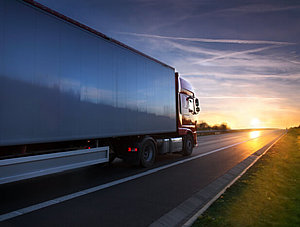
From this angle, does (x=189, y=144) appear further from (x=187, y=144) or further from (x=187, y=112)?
(x=187, y=112)

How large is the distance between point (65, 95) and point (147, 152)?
4228 millimetres

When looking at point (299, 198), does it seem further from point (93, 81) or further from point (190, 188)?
point (93, 81)

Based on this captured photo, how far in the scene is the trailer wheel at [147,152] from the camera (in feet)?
26.6

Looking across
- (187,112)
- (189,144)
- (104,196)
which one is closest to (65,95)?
(104,196)

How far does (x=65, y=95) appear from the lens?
520 cm

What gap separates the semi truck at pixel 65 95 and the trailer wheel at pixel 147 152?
0.11 ft

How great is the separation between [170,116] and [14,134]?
6.48m

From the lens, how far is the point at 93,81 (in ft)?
19.6

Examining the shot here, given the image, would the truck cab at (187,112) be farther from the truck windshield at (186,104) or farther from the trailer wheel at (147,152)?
the trailer wheel at (147,152)

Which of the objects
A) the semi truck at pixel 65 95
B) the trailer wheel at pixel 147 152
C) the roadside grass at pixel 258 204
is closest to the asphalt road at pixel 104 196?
the trailer wheel at pixel 147 152

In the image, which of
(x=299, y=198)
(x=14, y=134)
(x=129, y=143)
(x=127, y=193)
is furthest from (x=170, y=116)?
(x=14, y=134)

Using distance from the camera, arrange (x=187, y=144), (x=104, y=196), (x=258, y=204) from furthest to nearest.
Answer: (x=187, y=144) → (x=104, y=196) → (x=258, y=204)

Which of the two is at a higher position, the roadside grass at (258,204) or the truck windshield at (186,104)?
the truck windshield at (186,104)

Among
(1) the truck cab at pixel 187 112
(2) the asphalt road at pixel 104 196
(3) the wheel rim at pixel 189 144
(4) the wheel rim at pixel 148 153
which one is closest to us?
(2) the asphalt road at pixel 104 196
